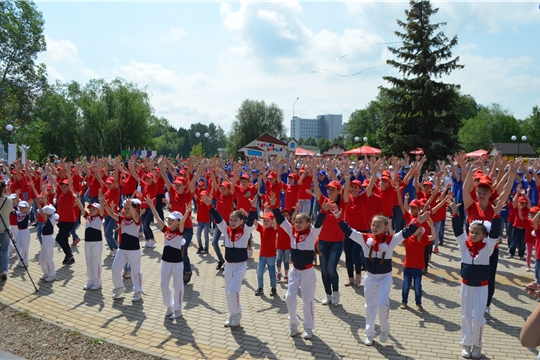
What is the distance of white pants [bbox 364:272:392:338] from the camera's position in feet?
18.3

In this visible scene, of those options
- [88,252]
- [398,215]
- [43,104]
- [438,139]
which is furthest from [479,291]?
[43,104]

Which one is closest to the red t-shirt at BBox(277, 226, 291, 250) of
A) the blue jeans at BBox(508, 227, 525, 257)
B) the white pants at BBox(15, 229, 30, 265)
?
the white pants at BBox(15, 229, 30, 265)

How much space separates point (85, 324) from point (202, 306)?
1.91 meters

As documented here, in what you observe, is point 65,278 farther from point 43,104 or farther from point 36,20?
point 43,104

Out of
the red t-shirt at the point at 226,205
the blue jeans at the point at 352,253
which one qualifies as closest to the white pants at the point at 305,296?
the blue jeans at the point at 352,253

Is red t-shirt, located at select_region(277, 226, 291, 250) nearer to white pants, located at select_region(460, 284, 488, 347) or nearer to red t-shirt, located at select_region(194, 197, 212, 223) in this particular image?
red t-shirt, located at select_region(194, 197, 212, 223)

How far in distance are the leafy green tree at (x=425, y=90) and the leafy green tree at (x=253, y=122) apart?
3933 centimetres

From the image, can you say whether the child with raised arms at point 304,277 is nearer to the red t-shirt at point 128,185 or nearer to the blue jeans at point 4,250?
the blue jeans at point 4,250

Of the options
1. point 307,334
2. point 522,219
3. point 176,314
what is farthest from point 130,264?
point 522,219

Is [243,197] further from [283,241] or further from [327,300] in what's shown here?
[327,300]

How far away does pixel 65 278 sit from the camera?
876 cm

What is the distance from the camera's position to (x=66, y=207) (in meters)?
9.14

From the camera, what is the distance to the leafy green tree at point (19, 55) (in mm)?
37531

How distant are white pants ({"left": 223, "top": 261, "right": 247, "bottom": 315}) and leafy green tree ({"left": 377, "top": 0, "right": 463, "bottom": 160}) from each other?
67.3ft
